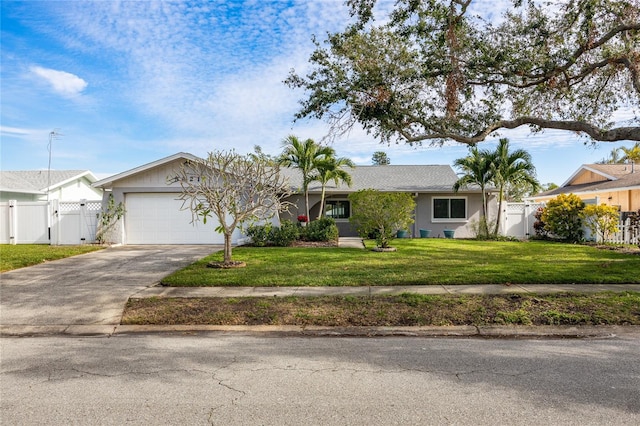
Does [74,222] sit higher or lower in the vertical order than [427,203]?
lower

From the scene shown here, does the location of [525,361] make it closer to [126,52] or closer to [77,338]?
[77,338]

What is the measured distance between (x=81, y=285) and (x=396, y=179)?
16648 millimetres

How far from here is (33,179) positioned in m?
27.1

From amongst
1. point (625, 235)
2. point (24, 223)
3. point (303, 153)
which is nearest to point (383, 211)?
point (303, 153)

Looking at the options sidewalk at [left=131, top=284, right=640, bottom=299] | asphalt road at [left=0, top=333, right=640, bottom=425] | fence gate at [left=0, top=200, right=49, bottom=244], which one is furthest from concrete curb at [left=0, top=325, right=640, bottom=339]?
fence gate at [left=0, top=200, right=49, bottom=244]

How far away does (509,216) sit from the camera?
2053 centimetres

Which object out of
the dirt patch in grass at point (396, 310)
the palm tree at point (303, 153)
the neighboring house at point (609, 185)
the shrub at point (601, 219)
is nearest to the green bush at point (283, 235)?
the palm tree at point (303, 153)

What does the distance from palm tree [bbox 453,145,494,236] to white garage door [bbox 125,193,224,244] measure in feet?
37.7

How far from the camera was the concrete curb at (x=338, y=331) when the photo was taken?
5770 mm

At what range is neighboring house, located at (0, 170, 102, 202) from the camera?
23875 mm

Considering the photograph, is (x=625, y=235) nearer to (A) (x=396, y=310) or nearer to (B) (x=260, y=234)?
(B) (x=260, y=234)

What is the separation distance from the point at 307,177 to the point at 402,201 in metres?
5.61

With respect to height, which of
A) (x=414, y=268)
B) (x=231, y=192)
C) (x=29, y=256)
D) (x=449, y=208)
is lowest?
(x=414, y=268)

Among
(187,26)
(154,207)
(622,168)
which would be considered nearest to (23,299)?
(187,26)
